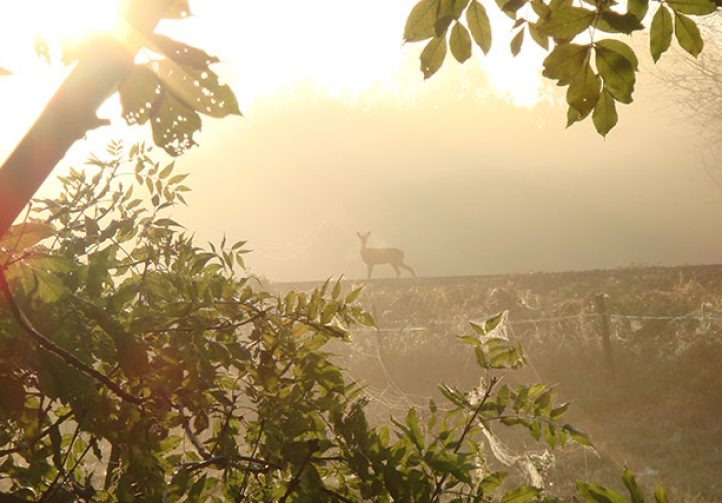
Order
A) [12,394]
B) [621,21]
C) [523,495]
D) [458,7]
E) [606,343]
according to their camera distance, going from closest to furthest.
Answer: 1. [621,21]
2. [12,394]
3. [458,7]
4. [523,495]
5. [606,343]

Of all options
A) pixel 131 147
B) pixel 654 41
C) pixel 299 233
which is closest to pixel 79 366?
pixel 654 41

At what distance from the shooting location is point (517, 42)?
209cm

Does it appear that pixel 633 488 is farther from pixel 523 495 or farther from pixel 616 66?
pixel 616 66

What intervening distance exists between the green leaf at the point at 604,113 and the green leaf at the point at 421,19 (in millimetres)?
392

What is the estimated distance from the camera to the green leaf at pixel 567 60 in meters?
1.45

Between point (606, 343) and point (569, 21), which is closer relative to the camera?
point (569, 21)

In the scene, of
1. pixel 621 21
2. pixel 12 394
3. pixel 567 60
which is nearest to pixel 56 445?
pixel 12 394

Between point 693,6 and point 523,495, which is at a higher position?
point 693,6

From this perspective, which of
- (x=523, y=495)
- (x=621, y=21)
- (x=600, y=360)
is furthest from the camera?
(x=600, y=360)

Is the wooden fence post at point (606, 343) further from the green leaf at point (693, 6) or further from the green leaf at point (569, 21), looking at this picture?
the green leaf at point (569, 21)

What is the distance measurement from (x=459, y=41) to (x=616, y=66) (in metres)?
0.53

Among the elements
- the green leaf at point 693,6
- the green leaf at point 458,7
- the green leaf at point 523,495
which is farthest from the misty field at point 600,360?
the green leaf at point 693,6

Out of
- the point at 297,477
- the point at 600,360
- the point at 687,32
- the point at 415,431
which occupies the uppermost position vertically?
the point at 600,360

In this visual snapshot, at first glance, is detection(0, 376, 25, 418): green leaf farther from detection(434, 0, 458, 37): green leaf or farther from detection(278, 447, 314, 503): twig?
detection(434, 0, 458, 37): green leaf
